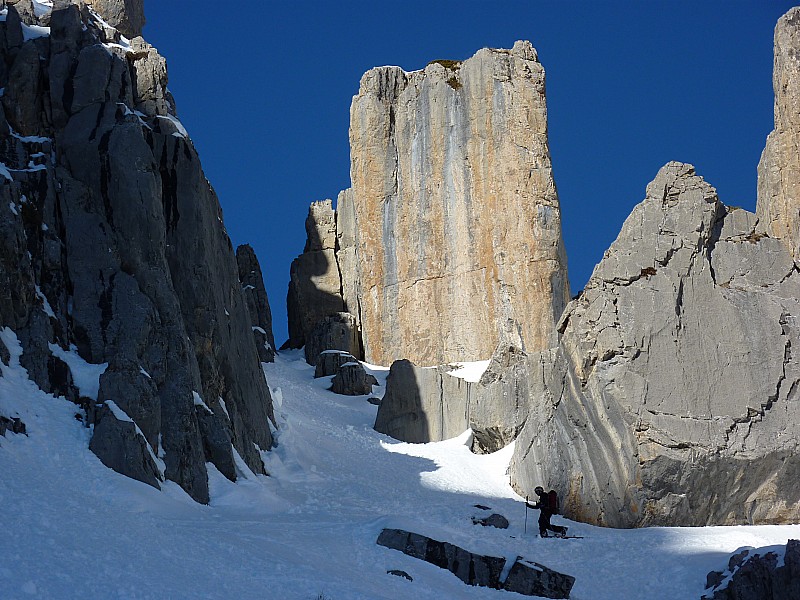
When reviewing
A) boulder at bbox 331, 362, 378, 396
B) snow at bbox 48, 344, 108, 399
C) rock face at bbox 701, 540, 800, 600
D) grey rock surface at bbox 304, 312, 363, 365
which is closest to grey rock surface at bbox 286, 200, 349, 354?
grey rock surface at bbox 304, 312, 363, 365

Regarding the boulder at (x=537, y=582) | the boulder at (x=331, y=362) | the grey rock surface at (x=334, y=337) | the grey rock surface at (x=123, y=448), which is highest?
the grey rock surface at (x=334, y=337)

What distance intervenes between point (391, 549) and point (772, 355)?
554 inches

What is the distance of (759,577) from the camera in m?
20.5

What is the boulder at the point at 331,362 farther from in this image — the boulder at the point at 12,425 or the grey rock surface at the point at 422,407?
the boulder at the point at 12,425

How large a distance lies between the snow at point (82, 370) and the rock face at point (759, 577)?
1462cm

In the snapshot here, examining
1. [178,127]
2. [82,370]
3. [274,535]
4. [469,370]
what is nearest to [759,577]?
[274,535]

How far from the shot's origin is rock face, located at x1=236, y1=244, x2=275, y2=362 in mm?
59422

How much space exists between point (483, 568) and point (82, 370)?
35.9ft

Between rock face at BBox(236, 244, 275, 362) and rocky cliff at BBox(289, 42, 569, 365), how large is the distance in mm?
5674

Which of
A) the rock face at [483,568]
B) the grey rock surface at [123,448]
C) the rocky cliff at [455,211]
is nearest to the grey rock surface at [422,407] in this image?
the rocky cliff at [455,211]

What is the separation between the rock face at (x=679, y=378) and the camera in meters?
29.3

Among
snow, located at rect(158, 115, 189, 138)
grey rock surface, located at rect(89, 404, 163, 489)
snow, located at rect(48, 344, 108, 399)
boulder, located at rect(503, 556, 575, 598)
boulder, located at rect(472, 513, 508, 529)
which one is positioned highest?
snow, located at rect(158, 115, 189, 138)

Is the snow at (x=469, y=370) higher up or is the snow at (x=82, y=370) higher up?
the snow at (x=469, y=370)

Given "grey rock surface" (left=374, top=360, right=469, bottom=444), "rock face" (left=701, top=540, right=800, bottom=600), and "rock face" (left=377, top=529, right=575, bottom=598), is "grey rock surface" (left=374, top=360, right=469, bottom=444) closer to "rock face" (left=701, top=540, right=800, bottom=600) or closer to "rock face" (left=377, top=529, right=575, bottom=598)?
"rock face" (left=377, top=529, right=575, bottom=598)
